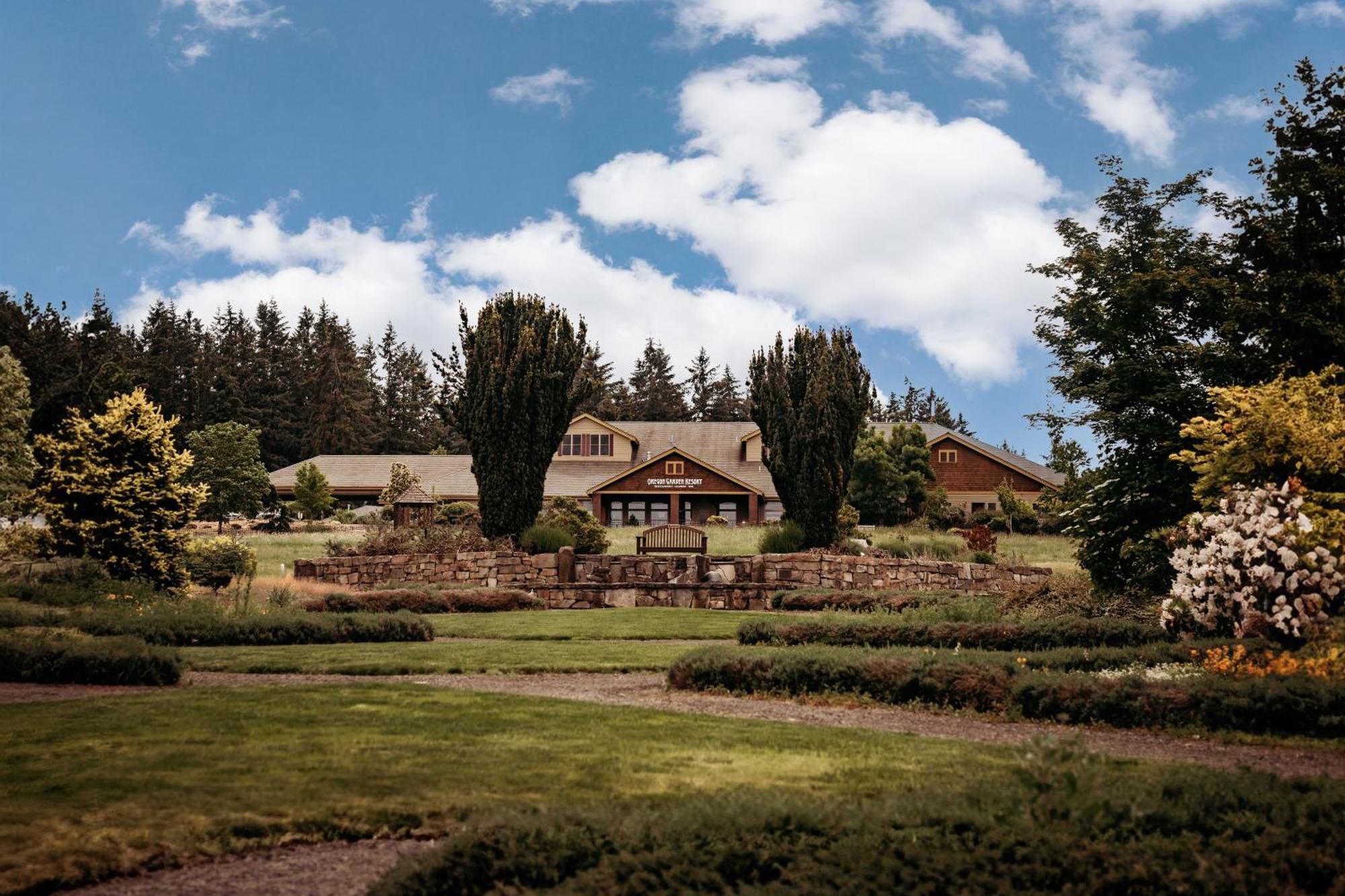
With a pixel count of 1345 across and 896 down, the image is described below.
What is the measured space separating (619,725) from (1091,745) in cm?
355

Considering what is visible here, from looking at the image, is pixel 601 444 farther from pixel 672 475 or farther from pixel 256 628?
pixel 256 628

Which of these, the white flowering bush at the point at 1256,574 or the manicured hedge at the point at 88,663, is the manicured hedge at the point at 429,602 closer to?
the manicured hedge at the point at 88,663

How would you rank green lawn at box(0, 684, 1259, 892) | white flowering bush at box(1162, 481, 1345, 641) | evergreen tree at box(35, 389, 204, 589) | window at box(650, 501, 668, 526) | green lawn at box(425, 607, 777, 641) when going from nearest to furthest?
green lawn at box(0, 684, 1259, 892), white flowering bush at box(1162, 481, 1345, 641), green lawn at box(425, 607, 777, 641), evergreen tree at box(35, 389, 204, 589), window at box(650, 501, 668, 526)

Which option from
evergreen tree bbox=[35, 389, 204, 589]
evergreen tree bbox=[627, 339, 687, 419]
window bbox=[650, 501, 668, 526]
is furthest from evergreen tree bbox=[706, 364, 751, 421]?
evergreen tree bbox=[35, 389, 204, 589]

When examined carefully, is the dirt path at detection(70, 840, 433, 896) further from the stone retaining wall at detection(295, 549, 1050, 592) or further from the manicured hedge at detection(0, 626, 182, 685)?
the stone retaining wall at detection(295, 549, 1050, 592)

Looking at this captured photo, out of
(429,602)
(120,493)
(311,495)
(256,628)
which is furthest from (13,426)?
(256,628)

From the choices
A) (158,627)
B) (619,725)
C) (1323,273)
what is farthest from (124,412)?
(1323,273)

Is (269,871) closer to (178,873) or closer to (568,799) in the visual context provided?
(178,873)

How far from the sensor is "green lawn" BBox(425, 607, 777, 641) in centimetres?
1577

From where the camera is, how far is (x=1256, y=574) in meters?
10.8

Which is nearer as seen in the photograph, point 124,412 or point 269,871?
point 269,871

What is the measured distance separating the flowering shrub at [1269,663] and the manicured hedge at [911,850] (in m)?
4.58

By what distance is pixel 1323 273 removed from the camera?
15.8 meters

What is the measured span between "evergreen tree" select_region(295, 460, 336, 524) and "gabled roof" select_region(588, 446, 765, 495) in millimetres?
11736
